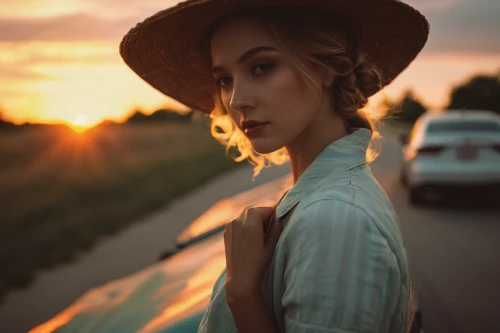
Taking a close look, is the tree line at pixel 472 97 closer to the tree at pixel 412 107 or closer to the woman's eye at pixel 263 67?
the tree at pixel 412 107

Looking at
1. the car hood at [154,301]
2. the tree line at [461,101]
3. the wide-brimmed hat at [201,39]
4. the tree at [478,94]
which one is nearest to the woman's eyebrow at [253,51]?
the wide-brimmed hat at [201,39]

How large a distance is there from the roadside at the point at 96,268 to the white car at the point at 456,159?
12.3 ft

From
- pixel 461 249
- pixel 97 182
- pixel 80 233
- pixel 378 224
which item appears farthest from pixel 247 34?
pixel 97 182

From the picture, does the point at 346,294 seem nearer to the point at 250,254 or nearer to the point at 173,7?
the point at 250,254

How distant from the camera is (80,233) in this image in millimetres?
7121

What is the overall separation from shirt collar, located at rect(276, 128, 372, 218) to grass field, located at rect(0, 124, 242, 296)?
4590 millimetres

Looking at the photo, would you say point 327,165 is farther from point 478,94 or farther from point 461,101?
point 461,101

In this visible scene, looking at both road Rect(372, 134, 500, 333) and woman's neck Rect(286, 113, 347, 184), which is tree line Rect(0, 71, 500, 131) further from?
woman's neck Rect(286, 113, 347, 184)

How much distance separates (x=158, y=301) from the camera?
1862mm

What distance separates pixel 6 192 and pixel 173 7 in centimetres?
1049

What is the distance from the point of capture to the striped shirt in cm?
98

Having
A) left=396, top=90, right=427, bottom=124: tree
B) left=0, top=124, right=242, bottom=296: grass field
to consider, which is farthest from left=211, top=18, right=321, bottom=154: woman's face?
left=396, top=90, right=427, bottom=124: tree

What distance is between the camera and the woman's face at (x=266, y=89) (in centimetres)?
144

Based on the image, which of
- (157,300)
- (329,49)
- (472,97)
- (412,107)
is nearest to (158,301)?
(157,300)
